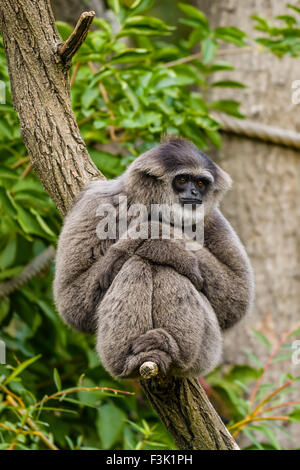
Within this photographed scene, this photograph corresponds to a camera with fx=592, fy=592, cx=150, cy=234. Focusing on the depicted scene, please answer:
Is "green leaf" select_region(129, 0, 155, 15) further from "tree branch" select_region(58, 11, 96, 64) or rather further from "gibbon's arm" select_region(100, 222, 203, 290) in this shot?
"gibbon's arm" select_region(100, 222, 203, 290)

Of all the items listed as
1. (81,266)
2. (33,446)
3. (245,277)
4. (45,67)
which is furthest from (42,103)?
(33,446)

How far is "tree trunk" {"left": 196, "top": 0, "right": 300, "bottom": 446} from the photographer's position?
25.6 ft

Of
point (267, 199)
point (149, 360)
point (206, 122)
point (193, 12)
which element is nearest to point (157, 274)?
point (149, 360)

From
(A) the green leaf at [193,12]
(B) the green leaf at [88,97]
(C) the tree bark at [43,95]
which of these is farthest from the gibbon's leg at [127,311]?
(A) the green leaf at [193,12]

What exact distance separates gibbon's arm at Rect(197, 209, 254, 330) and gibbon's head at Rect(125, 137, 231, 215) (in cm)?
22

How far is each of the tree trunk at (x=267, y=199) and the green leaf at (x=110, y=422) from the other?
2478mm

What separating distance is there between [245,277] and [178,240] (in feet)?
2.17

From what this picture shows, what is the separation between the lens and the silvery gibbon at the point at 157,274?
3811mm

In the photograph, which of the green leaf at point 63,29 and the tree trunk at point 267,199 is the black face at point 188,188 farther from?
the tree trunk at point 267,199

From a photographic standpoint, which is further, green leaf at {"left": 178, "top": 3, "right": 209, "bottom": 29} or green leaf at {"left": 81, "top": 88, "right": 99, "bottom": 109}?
green leaf at {"left": 178, "top": 3, "right": 209, "bottom": 29}

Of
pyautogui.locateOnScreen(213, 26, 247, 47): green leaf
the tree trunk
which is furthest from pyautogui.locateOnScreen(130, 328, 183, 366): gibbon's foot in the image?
the tree trunk

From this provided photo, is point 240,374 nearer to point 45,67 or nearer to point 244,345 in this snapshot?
point 244,345

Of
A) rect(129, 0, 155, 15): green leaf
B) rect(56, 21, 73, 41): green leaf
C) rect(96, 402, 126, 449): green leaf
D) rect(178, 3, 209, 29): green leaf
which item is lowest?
rect(96, 402, 126, 449): green leaf

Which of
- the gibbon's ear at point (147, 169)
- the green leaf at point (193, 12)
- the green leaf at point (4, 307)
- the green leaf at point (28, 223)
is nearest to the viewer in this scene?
the gibbon's ear at point (147, 169)
